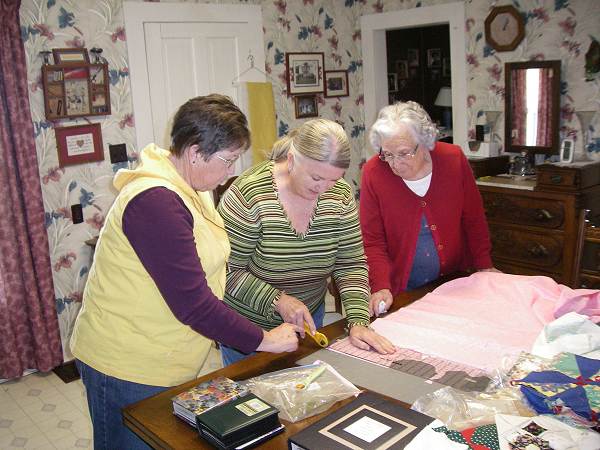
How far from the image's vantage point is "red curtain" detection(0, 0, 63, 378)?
311 centimetres

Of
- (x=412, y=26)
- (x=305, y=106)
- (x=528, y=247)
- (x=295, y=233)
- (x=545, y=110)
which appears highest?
(x=412, y=26)

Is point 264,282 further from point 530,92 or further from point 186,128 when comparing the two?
point 530,92

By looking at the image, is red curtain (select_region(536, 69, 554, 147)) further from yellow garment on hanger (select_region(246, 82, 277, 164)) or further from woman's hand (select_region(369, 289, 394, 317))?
woman's hand (select_region(369, 289, 394, 317))

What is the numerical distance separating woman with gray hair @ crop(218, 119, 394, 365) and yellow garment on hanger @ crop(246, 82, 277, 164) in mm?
2258

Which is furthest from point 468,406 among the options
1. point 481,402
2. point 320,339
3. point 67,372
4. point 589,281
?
point 67,372

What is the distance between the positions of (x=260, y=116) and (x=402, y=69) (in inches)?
94.9

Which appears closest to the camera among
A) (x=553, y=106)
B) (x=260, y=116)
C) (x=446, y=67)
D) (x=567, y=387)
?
(x=567, y=387)

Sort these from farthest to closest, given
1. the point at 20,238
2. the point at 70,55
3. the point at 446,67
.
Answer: the point at 446,67 < the point at 70,55 < the point at 20,238

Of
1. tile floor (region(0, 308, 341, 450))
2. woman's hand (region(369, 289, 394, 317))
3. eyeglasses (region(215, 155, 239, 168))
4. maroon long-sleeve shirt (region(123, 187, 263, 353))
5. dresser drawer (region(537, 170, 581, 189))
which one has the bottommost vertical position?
tile floor (region(0, 308, 341, 450))

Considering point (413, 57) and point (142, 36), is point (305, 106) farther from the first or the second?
point (413, 57)

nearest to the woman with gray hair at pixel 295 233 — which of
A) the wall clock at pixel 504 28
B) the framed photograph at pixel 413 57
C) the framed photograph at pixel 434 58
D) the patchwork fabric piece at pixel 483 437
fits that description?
the patchwork fabric piece at pixel 483 437

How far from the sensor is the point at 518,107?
391 centimetres

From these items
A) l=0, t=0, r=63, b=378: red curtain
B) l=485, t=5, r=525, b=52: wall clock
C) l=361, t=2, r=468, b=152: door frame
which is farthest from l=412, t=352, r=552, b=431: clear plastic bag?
l=361, t=2, r=468, b=152: door frame

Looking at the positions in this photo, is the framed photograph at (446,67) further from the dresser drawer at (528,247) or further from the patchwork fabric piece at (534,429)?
the patchwork fabric piece at (534,429)
